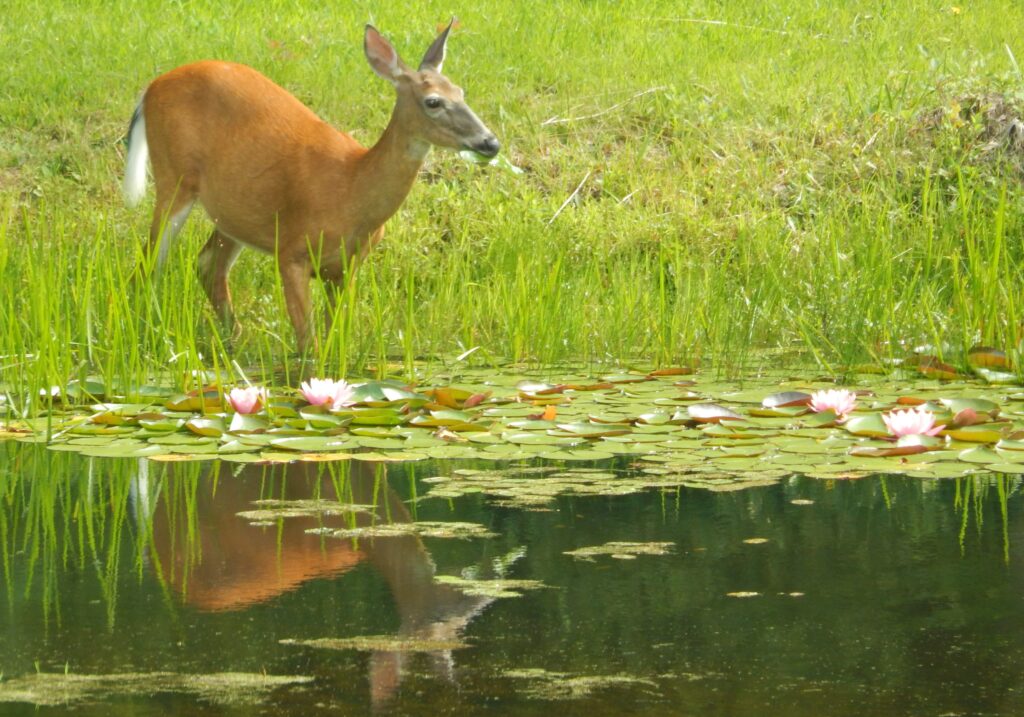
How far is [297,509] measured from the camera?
4191 millimetres

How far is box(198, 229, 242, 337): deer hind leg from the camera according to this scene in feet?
26.9

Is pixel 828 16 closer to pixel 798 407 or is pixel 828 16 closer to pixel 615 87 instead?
pixel 615 87

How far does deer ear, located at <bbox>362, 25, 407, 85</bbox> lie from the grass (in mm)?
982

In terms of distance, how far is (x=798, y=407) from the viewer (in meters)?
5.55

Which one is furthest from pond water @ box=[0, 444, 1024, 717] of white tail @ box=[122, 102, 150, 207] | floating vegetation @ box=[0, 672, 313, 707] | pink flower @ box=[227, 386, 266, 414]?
white tail @ box=[122, 102, 150, 207]

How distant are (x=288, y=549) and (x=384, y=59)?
3845mm

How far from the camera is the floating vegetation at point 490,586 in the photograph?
A: 132 inches

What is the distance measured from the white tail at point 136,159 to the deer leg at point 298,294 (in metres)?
1.36

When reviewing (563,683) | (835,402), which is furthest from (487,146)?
(563,683)

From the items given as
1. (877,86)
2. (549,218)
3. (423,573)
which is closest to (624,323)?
(549,218)

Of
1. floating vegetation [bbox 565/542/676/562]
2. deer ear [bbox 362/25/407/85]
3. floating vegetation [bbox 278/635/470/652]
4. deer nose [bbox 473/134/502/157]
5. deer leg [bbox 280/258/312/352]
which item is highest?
deer ear [bbox 362/25/407/85]

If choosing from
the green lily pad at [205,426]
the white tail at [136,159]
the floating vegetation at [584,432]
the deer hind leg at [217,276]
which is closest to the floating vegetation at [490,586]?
the floating vegetation at [584,432]

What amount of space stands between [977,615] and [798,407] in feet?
7.79

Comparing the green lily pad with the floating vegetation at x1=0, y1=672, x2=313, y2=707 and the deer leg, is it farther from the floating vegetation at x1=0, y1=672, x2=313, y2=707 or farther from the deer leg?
the floating vegetation at x1=0, y1=672, x2=313, y2=707
